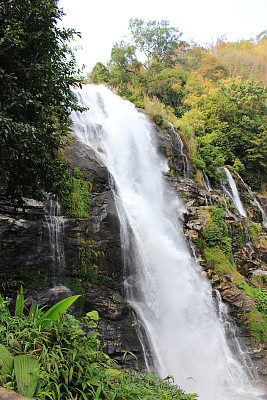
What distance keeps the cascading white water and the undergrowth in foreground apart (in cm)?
473

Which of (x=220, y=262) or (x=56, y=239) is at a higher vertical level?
(x=56, y=239)

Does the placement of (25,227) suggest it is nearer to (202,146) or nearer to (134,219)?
(134,219)

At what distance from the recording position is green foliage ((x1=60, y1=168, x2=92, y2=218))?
743cm

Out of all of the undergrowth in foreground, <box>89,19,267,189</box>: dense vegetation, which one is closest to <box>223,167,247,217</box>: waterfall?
<box>89,19,267,189</box>: dense vegetation

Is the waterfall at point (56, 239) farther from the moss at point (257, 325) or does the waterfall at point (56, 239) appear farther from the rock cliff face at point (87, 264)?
the moss at point (257, 325)

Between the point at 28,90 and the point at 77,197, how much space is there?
3.57 metres

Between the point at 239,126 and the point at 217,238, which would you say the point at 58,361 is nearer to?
the point at 217,238

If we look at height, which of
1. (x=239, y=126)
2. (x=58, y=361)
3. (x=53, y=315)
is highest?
(x=239, y=126)

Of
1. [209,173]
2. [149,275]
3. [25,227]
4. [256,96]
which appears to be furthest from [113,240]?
[256,96]

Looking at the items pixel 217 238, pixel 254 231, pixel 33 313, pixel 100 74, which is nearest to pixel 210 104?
pixel 100 74

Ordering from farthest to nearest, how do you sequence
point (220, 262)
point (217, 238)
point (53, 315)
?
point (217, 238), point (220, 262), point (53, 315)

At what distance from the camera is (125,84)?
72.0 feet

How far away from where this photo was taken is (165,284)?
326 inches

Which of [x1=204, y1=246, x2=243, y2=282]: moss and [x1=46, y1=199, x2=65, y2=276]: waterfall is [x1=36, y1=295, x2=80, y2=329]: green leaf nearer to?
[x1=46, y1=199, x2=65, y2=276]: waterfall
